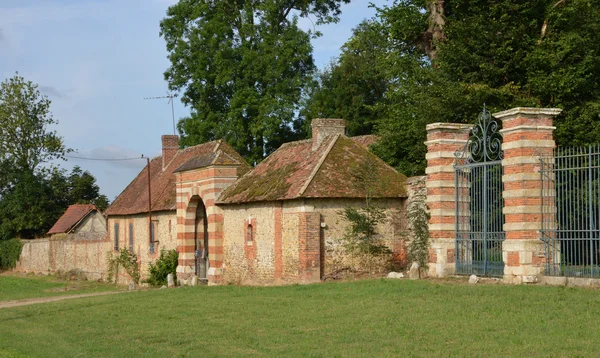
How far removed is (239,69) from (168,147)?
5.47 metres

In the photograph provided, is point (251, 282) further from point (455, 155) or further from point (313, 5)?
point (313, 5)

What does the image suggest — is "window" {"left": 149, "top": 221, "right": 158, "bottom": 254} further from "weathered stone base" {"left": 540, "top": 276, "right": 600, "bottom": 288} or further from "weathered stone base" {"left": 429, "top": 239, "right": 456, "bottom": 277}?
"weathered stone base" {"left": 540, "top": 276, "right": 600, "bottom": 288}

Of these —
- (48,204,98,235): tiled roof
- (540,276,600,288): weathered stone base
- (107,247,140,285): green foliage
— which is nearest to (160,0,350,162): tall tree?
(107,247,140,285): green foliage

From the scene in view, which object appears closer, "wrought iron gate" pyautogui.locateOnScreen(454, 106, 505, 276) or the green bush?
"wrought iron gate" pyautogui.locateOnScreen(454, 106, 505, 276)

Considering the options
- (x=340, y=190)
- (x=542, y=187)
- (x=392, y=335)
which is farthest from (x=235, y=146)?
(x=392, y=335)

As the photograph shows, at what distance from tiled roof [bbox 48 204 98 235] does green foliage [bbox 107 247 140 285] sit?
11.4 metres

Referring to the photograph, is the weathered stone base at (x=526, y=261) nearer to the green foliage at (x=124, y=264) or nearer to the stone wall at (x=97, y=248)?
the stone wall at (x=97, y=248)

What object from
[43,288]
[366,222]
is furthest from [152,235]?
[366,222]

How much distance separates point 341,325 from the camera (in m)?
14.9

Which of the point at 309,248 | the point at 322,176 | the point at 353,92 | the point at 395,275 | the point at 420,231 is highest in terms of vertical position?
the point at 353,92

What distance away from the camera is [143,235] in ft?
125

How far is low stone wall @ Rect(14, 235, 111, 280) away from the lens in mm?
42594

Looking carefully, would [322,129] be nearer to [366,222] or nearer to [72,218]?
[366,222]

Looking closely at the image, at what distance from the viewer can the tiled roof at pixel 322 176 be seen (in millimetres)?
25344
